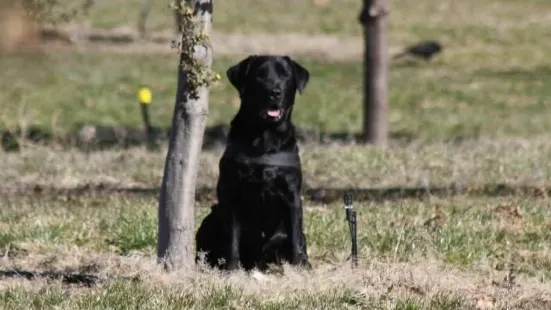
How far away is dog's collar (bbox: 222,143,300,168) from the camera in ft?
24.1

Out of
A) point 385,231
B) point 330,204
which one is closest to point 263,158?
point 385,231

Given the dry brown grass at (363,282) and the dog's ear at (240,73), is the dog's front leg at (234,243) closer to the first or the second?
the dry brown grass at (363,282)

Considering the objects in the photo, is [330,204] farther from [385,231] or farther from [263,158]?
[263,158]

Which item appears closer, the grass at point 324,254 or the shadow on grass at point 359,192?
the grass at point 324,254

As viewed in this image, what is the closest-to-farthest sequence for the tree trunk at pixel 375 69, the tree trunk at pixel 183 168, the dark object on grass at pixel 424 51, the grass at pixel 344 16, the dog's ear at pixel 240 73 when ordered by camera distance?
the tree trunk at pixel 183 168 < the dog's ear at pixel 240 73 < the tree trunk at pixel 375 69 < the dark object on grass at pixel 424 51 < the grass at pixel 344 16

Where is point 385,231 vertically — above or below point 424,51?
below

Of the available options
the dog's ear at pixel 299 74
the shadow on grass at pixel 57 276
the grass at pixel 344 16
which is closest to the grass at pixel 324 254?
the shadow on grass at pixel 57 276

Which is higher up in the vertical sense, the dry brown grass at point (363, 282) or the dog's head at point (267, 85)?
the dog's head at point (267, 85)

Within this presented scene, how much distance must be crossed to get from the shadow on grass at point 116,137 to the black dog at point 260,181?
25.2 ft

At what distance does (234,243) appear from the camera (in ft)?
A: 24.6

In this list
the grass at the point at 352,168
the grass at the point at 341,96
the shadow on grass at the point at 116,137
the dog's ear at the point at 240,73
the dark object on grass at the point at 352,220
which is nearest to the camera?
the dark object on grass at the point at 352,220

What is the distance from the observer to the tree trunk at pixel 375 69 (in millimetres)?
15781

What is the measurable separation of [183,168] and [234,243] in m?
0.67

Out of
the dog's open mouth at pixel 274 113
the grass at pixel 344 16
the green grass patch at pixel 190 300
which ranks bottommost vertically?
the green grass patch at pixel 190 300
